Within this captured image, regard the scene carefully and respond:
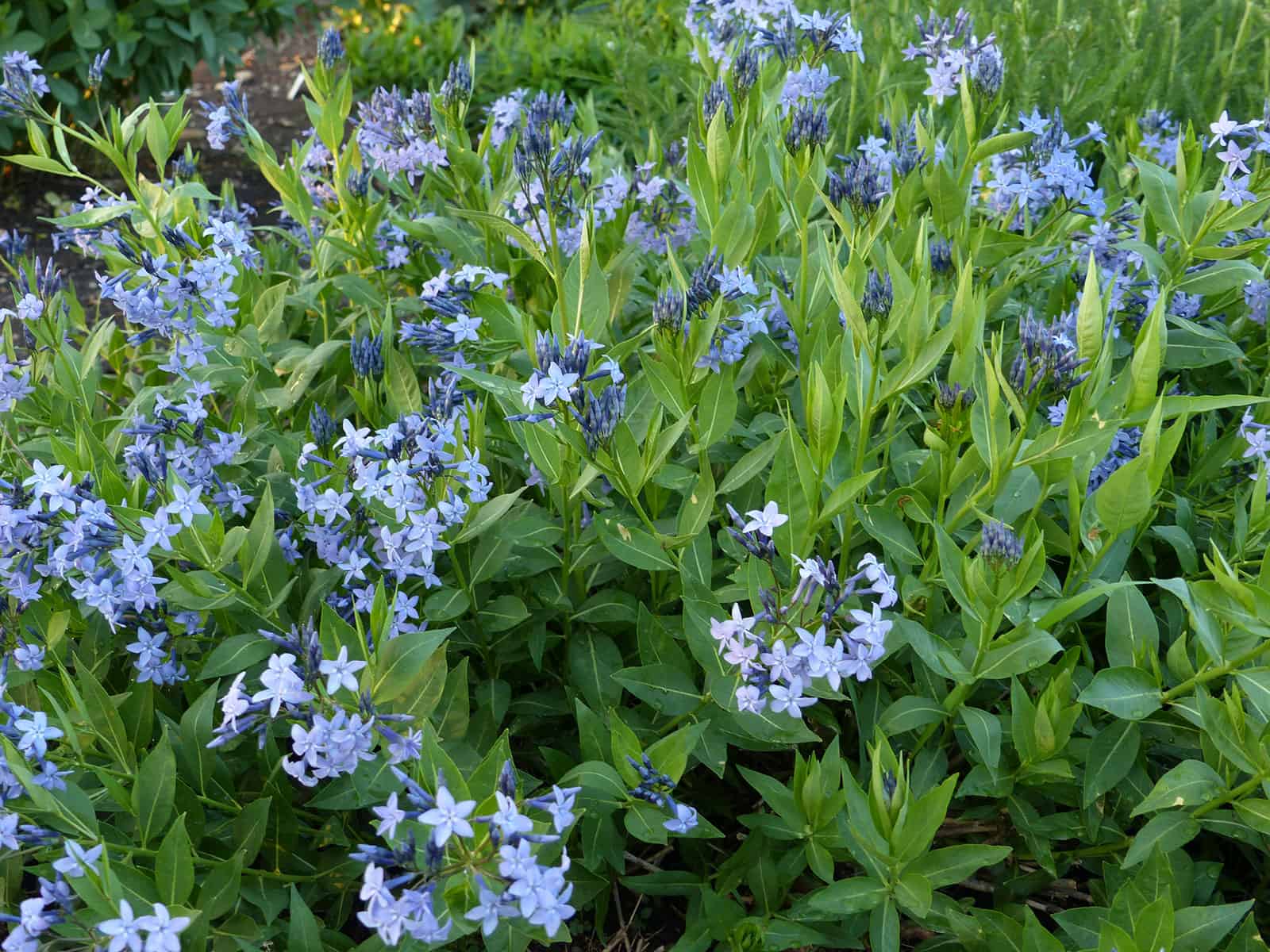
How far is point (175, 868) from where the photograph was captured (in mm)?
→ 1662

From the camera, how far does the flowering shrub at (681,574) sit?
5.57 feet

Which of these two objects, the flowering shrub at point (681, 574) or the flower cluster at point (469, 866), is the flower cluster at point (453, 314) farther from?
the flower cluster at point (469, 866)

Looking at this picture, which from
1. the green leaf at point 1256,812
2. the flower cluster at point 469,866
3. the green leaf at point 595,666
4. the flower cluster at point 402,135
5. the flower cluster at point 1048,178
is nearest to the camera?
the flower cluster at point 469,866

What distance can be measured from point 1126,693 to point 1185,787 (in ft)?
0.53

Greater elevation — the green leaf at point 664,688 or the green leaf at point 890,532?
the green leaf at point 890,532

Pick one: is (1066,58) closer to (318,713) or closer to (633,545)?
(633,545)

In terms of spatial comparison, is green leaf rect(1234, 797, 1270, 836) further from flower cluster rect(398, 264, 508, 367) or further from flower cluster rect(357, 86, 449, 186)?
flower cluster rect(357, 86, 449, 186)

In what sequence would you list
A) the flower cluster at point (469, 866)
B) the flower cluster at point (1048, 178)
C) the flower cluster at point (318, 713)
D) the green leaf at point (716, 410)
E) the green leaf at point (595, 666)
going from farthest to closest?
the flower cluster at point (1048, 178), the green leaf at point (595, 666), the green leaf at point (716, 410), the flower cluster at point (318, 713), the flower cluster at point (469, 866)

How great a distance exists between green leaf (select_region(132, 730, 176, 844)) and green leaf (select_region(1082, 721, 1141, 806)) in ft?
4.74

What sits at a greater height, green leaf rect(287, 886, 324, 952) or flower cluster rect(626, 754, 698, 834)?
flower cluster rect(626, 754, 698, 834)

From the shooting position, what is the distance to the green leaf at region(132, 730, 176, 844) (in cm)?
178

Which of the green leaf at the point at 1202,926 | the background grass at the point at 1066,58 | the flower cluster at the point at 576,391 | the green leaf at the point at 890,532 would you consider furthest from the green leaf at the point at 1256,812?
the background grass at the point at 1066,58

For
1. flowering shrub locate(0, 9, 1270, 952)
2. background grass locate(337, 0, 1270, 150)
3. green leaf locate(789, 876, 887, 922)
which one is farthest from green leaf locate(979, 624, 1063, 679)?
background grass locate(337, 0, 1270, 150)

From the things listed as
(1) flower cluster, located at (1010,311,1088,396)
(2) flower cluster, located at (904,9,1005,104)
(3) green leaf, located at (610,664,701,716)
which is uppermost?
(2) flower cluster, located at (904,9,1005,104)
